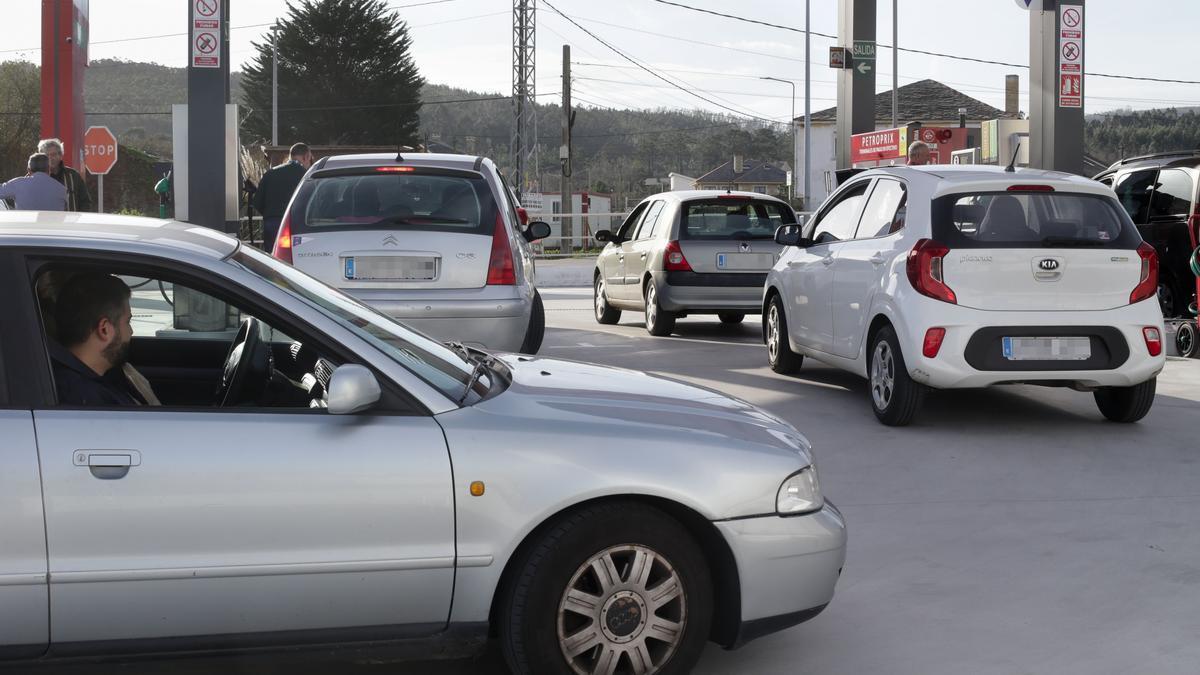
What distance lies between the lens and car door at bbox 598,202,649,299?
51.1 ft

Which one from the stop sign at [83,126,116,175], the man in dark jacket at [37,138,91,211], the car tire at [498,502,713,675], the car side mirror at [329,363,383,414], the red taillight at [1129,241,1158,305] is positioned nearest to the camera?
the car side mirror at [329,363,383,414]

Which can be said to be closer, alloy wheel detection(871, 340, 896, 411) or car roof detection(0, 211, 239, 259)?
car roof detection(0, 211, 239, 259)

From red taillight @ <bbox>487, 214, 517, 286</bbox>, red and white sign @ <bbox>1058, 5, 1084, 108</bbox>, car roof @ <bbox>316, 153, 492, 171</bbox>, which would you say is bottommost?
red taillight @ <bbox>487, 214, 517, 286</bbox>

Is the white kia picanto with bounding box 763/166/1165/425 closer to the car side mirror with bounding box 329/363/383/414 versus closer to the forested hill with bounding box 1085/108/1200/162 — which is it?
the car side mirror with bounding box 329/363/383/414

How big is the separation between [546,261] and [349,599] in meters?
32.7

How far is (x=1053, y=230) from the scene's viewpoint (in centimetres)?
824

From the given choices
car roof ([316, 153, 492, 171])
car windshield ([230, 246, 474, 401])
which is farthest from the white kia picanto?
car windshield ([230, 246, 474, 401])

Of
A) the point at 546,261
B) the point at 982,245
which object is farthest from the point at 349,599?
the point at 546,261

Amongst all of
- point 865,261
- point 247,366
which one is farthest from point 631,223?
point 247,366

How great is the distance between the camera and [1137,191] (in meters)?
14.2

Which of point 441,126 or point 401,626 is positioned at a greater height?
point 441,126

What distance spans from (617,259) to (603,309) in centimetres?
94

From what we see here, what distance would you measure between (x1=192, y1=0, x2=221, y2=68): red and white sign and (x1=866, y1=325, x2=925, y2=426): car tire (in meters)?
7.24

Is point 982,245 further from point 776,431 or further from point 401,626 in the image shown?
point 401,626
